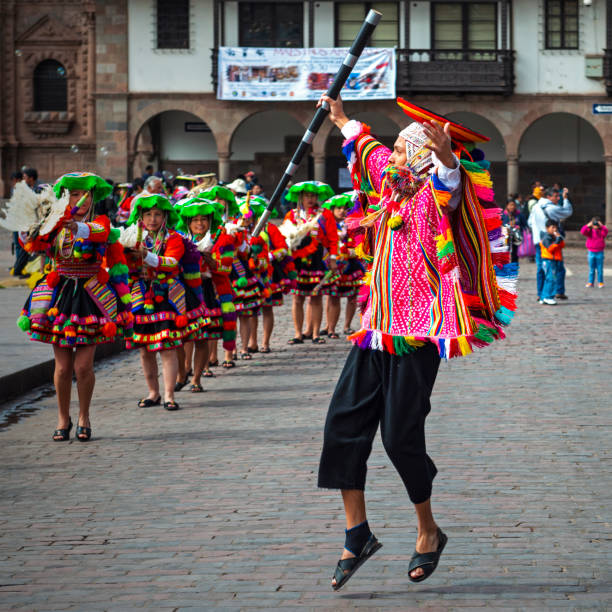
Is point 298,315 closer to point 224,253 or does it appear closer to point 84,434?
point 224,253

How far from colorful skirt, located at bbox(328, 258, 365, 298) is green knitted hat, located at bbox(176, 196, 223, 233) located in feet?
13.6

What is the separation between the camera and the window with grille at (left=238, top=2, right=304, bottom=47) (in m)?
40.0

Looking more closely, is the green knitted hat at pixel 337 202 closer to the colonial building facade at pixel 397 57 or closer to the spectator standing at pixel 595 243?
the spectator standing at pixel 595 243

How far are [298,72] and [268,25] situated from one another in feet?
6.85

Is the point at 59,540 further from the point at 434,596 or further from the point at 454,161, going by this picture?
the point at 454,161

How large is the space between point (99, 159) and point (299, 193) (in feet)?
85.3

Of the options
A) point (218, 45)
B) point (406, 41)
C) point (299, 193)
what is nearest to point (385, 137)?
point (406, 41)

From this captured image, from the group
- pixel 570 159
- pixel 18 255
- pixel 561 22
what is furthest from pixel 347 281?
pixel 570 159

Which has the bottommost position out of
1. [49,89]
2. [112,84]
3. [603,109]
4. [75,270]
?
[75,270]

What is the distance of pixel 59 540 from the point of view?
19.7 ft

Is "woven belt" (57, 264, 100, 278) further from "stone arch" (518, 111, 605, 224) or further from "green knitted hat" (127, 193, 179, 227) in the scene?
"stone arch" (518, 111, 605, 224)

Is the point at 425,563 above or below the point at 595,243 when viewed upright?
below

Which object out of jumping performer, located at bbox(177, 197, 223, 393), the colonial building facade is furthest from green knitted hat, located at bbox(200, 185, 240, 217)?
the colonial building facade

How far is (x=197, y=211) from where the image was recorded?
11250 millimetres
